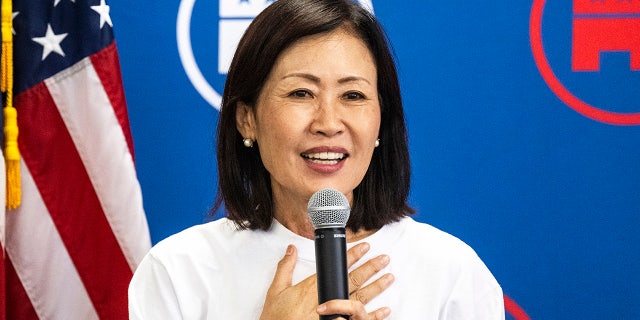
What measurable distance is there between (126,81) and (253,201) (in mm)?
883

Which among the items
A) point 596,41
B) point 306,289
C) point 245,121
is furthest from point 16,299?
point 596,41

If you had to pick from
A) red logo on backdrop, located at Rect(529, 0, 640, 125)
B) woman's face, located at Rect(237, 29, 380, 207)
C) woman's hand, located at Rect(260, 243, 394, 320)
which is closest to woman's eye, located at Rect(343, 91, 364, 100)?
woman's face, located at Rect(237, 29, 380, 207)

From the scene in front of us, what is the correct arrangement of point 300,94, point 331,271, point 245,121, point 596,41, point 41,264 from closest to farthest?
point 331,271
point 300,94
point 245,121
point 41,264
point 596,41

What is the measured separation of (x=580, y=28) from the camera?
7.85 feet

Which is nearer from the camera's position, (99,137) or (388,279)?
(388,279)

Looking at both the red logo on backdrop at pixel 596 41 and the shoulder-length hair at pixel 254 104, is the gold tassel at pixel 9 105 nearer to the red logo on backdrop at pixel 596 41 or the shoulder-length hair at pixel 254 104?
the shoulder-length hair at pixel 254 104

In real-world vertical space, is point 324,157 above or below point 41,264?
above

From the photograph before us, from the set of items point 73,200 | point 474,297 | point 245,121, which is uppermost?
point 245,121

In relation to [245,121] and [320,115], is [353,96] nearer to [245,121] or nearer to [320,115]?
[320,115]

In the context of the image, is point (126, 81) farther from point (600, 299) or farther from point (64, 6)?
point (600, 299)

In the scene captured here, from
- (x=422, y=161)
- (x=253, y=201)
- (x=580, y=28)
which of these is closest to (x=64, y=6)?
(x=253, y=201)

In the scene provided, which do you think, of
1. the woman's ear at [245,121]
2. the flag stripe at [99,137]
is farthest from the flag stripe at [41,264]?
the woman's ear at [245,121]

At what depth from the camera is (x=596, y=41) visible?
239cm

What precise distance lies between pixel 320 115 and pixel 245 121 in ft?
0.73
